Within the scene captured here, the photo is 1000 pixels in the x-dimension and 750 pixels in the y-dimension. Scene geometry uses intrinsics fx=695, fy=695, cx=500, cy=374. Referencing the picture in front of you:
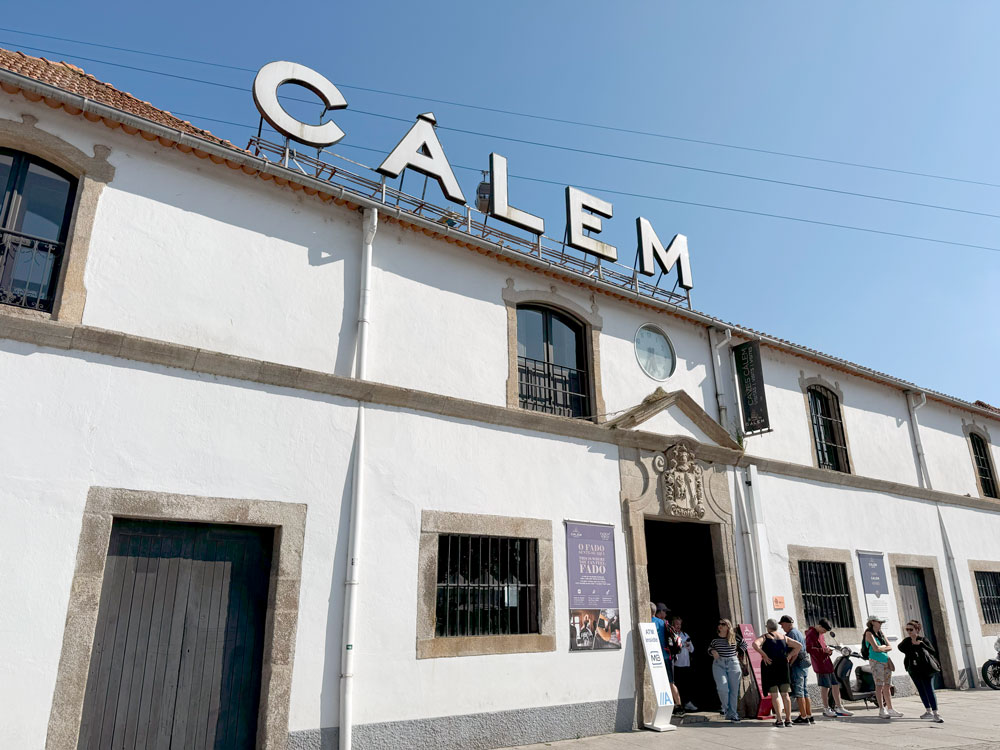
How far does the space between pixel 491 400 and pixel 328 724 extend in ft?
13.8

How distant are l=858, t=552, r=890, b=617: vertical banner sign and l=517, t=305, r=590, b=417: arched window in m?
6.56

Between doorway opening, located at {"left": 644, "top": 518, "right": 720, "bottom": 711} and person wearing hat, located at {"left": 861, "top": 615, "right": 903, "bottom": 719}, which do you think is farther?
doorway opening, located at {"left": 644, "top": 518, "right": 720, "bottom": 711}

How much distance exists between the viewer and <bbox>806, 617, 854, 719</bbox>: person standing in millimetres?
10508

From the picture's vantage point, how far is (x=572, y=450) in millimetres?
9562

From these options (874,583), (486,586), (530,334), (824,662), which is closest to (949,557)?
(874,583)

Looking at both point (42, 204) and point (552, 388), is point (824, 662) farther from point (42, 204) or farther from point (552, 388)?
point (42, 204)

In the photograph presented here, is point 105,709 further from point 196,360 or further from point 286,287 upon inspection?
point 286,287

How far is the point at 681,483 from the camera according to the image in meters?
10.6

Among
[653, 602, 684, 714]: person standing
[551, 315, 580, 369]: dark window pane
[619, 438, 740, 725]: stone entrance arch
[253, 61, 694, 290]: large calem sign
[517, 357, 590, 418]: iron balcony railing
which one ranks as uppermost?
[253, 61, 694, 290]: large calem sign

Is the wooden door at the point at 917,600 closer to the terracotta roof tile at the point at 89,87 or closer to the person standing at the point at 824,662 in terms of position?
the person standing at the point at 824,662

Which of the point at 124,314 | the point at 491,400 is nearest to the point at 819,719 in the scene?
the point at 491,400

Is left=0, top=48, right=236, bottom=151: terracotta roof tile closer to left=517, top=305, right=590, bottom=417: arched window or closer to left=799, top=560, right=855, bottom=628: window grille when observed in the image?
left=517, top=305, right=590, bottom=417: arched window

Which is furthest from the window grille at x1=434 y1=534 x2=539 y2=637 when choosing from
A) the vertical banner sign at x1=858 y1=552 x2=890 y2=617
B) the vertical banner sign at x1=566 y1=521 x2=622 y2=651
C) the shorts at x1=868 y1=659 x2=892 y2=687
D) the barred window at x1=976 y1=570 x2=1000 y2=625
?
the barred window at x1=976 y1=570 x2=1000 y2=625

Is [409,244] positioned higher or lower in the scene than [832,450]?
higher
